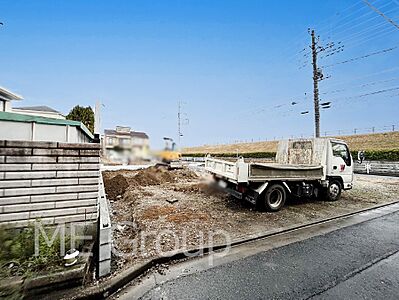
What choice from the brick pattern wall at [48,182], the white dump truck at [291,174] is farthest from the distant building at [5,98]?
the white dump truck at [291,174]

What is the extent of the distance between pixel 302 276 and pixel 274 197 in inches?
123

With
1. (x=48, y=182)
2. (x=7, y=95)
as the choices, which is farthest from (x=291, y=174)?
(x=7, y=95)

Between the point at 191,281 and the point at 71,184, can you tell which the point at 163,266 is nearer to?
the point at 191,281

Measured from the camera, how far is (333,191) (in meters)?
6.98

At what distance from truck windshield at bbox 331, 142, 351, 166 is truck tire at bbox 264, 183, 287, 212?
8.00ft

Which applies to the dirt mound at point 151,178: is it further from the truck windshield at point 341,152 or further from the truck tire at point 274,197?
the truck windshield at point 341,152

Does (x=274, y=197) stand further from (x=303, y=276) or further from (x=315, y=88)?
(x=315, y=88)

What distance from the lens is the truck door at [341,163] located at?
6749 millimetres

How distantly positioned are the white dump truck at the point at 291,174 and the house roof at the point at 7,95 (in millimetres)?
13665

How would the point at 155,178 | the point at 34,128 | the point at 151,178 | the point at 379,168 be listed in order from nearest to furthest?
1. the point at 34,128
2. the point at 151,178
3. the point at 155,178
4. the point at 379,168

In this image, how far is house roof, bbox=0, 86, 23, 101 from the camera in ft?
42.1

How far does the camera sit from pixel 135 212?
5.40 m

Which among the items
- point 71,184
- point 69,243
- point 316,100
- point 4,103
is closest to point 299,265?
point 69,243

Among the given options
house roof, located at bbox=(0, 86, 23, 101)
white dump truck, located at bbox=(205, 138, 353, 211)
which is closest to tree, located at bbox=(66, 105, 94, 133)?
house roof, located at bbox=(0, 86, 23, 101)
